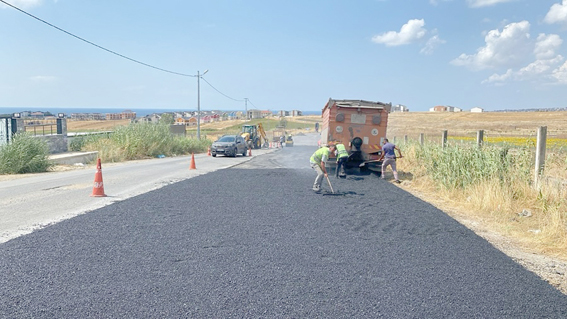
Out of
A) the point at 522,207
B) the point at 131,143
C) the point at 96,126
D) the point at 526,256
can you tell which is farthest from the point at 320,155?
the point at 96,126

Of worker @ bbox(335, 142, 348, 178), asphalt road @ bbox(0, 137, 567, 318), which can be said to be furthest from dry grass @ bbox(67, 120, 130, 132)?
asphalt road @ bbox(0, 137, 567, 318)

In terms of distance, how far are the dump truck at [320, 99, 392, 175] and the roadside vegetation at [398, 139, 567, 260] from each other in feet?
10.2

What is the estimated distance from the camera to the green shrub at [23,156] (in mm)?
19484

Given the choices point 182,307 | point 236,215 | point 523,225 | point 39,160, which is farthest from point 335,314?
point 39,160

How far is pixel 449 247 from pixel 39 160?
19.1 metres

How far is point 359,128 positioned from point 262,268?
12809mm

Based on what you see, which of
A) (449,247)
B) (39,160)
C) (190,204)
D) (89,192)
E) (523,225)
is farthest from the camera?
(39,160)

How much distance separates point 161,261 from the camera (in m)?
5.93

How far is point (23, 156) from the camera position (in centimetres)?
1981

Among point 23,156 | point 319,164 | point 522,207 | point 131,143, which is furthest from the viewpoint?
point 131,143

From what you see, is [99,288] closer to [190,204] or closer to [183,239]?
[183,239]

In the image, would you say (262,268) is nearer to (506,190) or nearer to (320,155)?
(320,155)

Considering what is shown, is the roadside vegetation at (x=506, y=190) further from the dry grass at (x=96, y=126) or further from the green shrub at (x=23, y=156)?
the dry grass at (x=96, y=126)

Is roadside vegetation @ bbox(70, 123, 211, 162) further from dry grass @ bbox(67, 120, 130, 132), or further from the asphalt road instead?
the asphalt road
